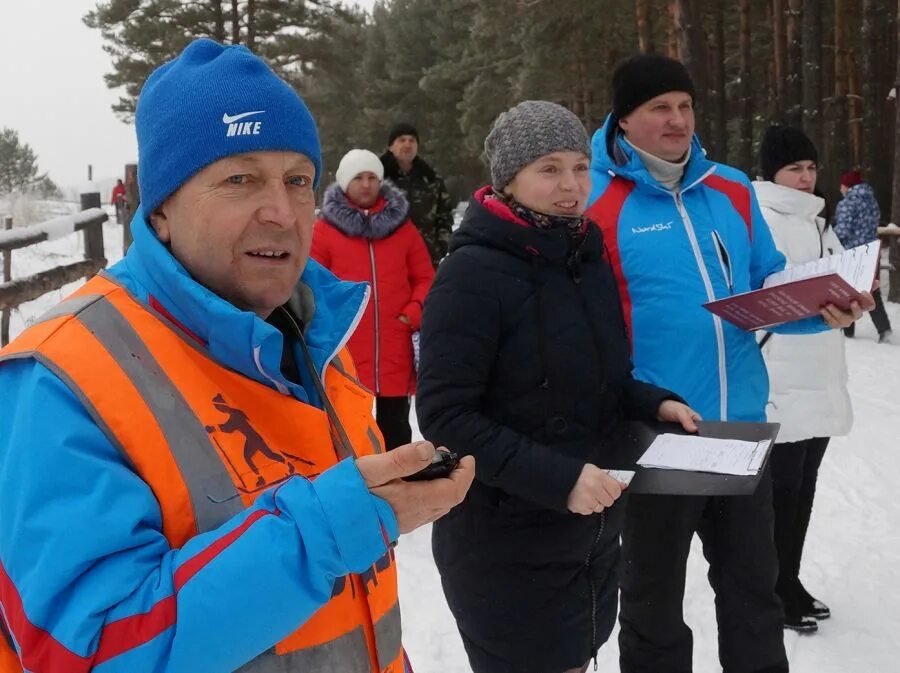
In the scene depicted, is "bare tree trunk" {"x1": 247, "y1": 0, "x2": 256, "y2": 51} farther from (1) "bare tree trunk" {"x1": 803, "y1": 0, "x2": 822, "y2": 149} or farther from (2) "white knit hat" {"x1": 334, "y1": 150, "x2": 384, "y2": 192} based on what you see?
(2) "white knit hat" {"x1": 334, "y1": 150, "x2": 384, "y2": 192}

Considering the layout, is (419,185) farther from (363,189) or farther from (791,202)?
(791,202)

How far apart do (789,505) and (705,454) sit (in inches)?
61.6

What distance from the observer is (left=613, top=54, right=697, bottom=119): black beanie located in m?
2.71

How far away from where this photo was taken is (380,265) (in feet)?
15.5

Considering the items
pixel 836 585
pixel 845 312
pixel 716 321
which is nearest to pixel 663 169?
pixel 716 321

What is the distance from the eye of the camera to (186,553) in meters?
0.97

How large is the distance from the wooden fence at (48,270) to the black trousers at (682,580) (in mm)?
4338

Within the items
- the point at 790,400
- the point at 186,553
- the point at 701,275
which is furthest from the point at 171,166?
the point at 790,400

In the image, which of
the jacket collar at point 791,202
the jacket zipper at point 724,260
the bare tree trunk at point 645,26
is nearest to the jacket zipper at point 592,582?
the jacket zipper at point 724,260

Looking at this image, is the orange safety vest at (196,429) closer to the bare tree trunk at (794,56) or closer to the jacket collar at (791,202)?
the jacket collar at (791,202)

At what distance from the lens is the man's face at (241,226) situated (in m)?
1.21

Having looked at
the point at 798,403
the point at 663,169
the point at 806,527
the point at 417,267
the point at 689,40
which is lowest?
the point at 806,527

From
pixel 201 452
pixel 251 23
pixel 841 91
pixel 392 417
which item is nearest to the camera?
pixel 201 452

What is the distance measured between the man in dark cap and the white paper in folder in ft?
1.12
